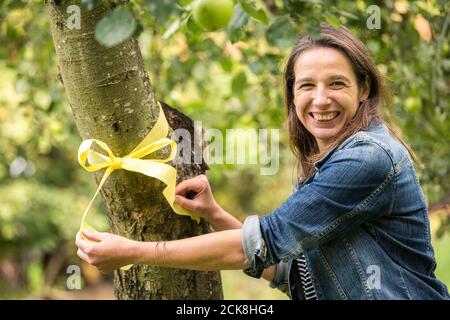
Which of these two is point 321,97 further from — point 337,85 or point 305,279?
point 305,279

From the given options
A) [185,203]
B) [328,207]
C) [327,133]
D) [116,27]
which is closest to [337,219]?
[328,207]

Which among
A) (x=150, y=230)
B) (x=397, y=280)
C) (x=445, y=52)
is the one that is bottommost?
(x=397, y=280)

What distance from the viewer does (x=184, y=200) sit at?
1.59m

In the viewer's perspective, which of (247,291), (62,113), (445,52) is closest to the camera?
(445,52)

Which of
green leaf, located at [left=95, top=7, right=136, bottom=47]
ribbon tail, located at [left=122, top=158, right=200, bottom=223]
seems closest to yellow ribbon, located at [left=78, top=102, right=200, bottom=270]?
ribbon tail, located at [left=122, top=158, right=200, bottom=223]

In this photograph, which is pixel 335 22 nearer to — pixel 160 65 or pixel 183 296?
pixel 183 296

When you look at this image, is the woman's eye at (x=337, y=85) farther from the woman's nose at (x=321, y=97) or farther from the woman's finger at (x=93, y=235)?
the woman's finger at (x=93, y=235)

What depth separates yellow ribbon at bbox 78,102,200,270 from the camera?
146 centimetres

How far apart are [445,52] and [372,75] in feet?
3.33

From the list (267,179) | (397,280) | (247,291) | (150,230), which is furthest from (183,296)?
(267,179)

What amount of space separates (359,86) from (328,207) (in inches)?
15.5

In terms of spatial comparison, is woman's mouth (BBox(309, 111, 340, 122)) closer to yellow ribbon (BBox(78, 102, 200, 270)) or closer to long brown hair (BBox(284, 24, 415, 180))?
long brown hair (BBox(284, 24, 415, 180))

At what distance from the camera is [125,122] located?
150cm

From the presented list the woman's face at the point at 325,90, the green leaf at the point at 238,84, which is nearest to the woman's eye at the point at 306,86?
the woman's face at the point at 325,90
